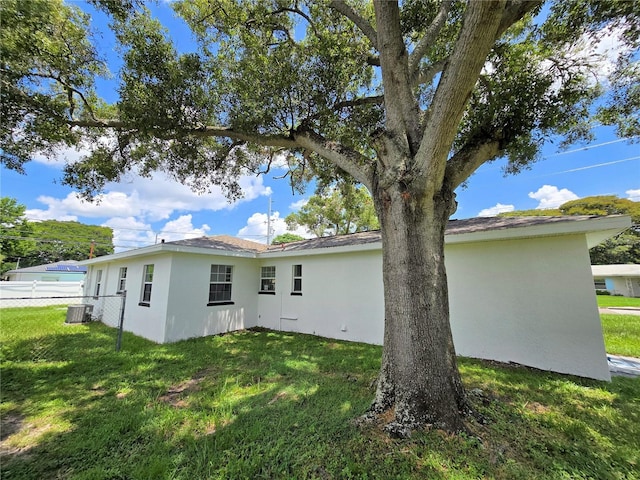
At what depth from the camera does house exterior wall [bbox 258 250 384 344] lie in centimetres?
721

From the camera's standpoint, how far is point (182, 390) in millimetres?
4211

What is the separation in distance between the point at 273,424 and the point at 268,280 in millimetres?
6737

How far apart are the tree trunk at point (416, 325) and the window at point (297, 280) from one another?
578 cm

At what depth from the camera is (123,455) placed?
8.59ft

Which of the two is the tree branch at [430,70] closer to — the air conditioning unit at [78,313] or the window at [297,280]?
the window at [297,280]

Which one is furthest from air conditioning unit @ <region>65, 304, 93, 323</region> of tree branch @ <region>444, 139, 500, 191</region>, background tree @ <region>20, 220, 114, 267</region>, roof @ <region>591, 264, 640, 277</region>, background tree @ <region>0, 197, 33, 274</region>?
background tree @ <region>20, 220, 114, 267</region>

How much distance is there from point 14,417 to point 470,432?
553cm

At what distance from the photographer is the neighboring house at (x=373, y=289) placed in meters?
4.82

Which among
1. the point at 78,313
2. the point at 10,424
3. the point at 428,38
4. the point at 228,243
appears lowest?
the point at 10,424

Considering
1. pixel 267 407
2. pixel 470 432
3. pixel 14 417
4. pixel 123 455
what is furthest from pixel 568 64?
pixel 14 417

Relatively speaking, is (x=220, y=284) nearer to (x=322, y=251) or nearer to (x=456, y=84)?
(x=322, y=251)

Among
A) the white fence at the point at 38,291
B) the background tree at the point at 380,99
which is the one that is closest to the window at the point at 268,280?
the background tree at the point at 380,99

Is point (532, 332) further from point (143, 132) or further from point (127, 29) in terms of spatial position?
point (127, 29)

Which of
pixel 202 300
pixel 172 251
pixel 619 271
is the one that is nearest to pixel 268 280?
pixel 202 300
